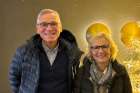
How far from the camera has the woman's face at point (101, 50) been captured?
2336mm

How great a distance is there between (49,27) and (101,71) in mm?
527

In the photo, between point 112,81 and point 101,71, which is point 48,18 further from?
point 112,81

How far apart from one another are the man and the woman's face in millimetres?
198

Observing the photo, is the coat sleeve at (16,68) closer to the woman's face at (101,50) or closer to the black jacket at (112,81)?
the black jacket at (112,81)

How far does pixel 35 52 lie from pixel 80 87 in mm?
446

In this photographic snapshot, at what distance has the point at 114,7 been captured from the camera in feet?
16.4

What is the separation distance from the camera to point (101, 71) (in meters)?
2.41

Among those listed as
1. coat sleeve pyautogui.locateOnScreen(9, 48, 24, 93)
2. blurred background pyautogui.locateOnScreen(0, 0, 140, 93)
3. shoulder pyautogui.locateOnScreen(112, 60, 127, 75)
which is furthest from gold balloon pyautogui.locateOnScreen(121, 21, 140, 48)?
coat sleeve pyautogui.locateOnScreen(9, 48, 24, 93)

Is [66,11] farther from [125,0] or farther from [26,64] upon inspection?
[26,64]

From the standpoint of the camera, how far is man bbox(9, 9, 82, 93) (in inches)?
94.0

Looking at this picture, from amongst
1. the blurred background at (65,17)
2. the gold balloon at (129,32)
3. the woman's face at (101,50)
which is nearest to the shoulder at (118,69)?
the woman's face at (101,50)

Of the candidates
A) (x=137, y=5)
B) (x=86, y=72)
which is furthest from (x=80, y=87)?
(x=137, y=5)

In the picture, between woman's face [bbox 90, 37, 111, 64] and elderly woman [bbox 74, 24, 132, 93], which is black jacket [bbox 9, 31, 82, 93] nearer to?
elderly woman [bbox 74, 24, 132, 93]

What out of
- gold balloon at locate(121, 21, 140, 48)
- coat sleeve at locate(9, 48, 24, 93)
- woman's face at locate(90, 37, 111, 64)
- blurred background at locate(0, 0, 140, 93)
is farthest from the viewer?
blurred background at locate(0, 0, 140, 93)
